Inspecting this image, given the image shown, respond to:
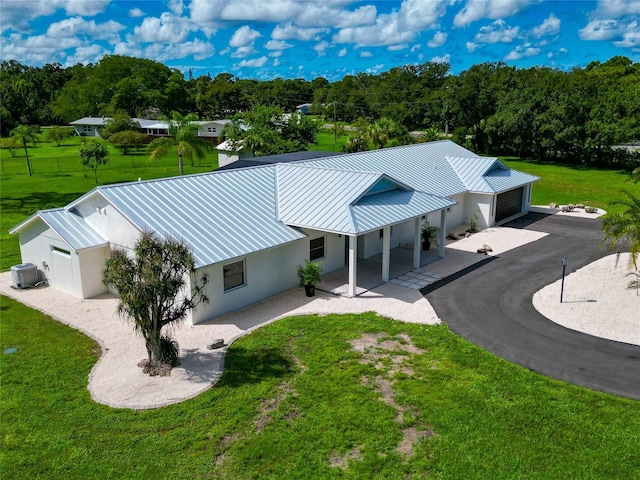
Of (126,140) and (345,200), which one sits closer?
(345,200)

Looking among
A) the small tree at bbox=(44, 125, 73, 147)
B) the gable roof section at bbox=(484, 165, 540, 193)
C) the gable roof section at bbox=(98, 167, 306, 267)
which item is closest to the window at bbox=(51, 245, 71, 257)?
the gable roof section at bbox=(98, 167, 306, 267)

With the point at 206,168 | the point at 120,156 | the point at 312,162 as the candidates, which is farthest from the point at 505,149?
the point at 120,156

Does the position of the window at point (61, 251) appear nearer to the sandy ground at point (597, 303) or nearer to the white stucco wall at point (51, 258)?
the white stucco wall at point (51, 258)

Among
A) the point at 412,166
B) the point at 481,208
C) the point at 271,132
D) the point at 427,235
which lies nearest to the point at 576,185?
the point at 481,208

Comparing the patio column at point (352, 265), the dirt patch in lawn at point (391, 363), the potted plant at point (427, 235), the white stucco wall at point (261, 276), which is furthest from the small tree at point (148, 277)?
the potted plant at point (427, 235)

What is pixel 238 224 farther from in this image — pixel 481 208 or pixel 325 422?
pixel 481 208
